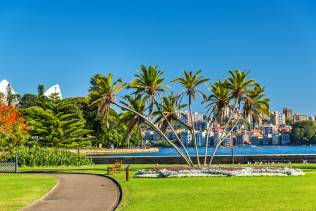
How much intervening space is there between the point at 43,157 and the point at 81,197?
94.1ft

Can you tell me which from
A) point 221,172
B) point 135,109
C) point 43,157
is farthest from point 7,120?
point 221,172

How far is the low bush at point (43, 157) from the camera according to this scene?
4728 centimetres

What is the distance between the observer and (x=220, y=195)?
19000 millimetres

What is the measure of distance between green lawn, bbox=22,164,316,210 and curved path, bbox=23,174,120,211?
652 millimetres

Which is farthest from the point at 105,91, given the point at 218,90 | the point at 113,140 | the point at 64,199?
Answer: the point at 113,140

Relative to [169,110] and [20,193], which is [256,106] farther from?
[20,193]

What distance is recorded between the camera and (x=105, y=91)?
Result: 3759 cm

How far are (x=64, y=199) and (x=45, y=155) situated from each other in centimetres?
2929

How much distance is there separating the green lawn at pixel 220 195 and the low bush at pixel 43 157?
24118 mm

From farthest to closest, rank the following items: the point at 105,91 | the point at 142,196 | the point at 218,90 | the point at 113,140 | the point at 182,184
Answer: the point at 113,140 → the point at 218,90 → the point at 105,91 → the point at 182,184 → the point at 142,196

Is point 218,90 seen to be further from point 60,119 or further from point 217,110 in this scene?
point 60,119

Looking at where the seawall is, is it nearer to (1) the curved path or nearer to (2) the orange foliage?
(2) the orange foliage

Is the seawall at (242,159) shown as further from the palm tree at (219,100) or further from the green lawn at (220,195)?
the green lawn at (220,195)

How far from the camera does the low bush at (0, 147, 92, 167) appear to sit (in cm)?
4728
